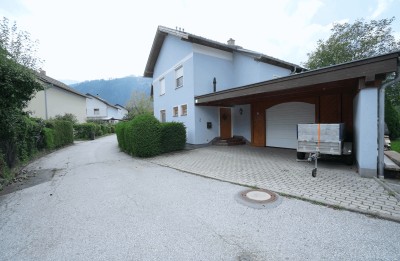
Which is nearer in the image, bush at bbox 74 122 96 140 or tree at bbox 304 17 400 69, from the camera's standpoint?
tree at bbox 304 17 400 69

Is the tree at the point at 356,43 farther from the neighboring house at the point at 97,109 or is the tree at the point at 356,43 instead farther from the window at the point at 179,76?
the neighboring house at the point at 97,109

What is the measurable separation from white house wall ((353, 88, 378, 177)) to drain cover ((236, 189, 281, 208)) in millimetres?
3060

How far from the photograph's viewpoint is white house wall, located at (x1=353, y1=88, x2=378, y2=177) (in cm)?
511

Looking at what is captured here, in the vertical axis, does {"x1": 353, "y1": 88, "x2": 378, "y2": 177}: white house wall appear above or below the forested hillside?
below

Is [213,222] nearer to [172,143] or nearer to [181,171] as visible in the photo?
[181,171]

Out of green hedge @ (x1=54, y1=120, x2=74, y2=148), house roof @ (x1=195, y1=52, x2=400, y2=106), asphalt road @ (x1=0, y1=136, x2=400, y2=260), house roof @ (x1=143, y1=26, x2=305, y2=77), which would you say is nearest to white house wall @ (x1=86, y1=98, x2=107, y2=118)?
green hedge @ (x1=54, y1=120, x2=74, y2=148)

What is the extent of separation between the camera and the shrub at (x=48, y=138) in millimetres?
12305

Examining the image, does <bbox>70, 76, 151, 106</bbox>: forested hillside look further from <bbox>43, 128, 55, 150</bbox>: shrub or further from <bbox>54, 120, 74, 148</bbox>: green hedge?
<bbox>43, 128, 55, 150</bbox>: shrub

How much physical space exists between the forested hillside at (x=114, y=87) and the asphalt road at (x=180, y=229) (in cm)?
11437

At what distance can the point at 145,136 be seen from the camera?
974 centimetres

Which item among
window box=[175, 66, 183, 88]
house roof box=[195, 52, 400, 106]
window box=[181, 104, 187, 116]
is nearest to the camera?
house roof box=[195, 52, 400, 106]

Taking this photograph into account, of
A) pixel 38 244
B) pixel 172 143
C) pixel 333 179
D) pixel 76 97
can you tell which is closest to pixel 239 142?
pixel 172 143

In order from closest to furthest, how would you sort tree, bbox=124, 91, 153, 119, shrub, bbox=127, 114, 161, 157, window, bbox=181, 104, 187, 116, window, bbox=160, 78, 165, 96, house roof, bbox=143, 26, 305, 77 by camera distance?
shrub, bbox=127, 114, 161, 157 → house roof, bbox=143, 26, 305, 77 → window, bbox=181, 104, 187, 116 → window, bbox=160, 78, 165, 96 → tree, bbox=124, 91, 153, 119

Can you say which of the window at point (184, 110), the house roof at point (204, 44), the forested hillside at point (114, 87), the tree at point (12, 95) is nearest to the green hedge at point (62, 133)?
the tree at point (12, 95)
